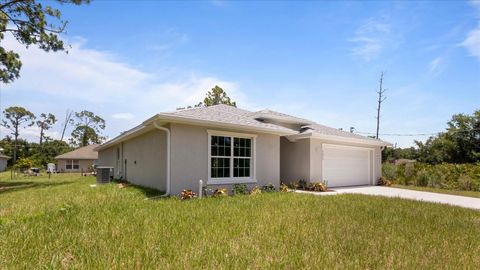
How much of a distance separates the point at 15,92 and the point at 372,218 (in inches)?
1017

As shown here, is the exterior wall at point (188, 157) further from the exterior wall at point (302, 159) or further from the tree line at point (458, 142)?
the tree line at point (458, 142)

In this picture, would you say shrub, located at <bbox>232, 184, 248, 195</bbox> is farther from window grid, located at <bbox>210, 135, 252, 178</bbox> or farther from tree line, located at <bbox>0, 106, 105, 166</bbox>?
tree line, located at <bbox>0, 106, 105, 166</bbox>

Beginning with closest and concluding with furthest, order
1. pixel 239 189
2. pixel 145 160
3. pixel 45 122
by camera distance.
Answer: pixel 239 189 < pixel 145 160 < pixel 45 122

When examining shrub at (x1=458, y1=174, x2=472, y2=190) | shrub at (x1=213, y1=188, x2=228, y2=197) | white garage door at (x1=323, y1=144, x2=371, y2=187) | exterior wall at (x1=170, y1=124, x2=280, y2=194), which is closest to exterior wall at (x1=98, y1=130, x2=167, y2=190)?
exterior wall at (x1=170, y1=124, x2=280, y2=194)

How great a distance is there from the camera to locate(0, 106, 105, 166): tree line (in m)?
58.0

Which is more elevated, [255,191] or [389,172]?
[389,172]

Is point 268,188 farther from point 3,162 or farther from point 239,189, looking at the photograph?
point 3,162

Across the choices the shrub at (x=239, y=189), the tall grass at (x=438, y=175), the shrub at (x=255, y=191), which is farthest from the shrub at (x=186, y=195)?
the tall grass at (x=438, y=175)

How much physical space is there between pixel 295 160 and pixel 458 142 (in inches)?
1387

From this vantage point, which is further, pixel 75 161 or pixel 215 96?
pixel 75 161

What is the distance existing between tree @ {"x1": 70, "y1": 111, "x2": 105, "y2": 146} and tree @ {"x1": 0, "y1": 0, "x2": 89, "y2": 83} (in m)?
53.4

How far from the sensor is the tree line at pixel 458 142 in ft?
123

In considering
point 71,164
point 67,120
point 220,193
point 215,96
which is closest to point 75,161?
point 71,164

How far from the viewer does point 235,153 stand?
1212 centimetres
